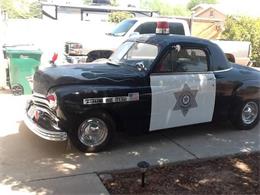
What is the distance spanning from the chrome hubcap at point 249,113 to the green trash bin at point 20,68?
5.25 m

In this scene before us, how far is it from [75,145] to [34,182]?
1116mm

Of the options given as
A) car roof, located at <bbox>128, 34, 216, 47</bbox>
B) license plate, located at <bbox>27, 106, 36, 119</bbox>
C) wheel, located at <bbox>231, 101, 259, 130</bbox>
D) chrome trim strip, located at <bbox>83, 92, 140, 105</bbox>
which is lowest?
wheel, located at <bbox>231, 101, 259, 130</bbox>

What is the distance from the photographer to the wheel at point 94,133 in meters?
5.98

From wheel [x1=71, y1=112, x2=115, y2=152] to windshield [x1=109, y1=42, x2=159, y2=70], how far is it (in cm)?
107

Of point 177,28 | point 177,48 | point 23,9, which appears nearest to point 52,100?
point 177,48

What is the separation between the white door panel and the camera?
642 centimetres

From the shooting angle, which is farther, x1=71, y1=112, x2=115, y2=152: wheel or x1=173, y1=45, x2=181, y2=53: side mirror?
x1=173, y1=45, x2=181, y2=53: side mirror

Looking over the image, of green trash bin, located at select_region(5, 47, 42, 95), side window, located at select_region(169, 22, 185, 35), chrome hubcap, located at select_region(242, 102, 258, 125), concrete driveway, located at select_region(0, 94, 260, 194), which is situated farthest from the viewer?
side window, located at select_region(169, 22, 185, 35)

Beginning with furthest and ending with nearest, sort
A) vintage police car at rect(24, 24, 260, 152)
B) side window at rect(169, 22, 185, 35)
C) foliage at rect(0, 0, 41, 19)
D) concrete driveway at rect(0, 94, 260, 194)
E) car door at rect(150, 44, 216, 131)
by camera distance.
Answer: foliage at rect(0, 0, 41, 19) → side window at rect(169, 22, 185, 35) → car door at rect(150, 44, 216, 131) → vintage police car at rect(24, 24, 260, 152) → concrete driveway at rect(0, 94, 260, 194)

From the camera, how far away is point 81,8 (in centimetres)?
3575

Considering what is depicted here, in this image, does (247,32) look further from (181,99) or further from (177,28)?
(181,99)

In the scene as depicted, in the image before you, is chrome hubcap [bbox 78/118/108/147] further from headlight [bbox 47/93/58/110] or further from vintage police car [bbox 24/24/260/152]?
headlight [bbox 47/93/58/110]

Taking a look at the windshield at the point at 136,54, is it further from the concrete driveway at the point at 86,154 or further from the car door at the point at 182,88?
the concrete driveway at the point at 86,154

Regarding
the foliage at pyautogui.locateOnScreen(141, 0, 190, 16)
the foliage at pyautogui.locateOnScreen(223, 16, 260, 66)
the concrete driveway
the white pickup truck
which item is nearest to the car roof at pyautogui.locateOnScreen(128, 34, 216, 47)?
the concrete driveway
